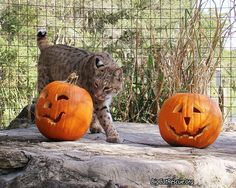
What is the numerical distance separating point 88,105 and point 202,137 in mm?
823

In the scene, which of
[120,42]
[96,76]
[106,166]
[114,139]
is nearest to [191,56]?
[120,42]

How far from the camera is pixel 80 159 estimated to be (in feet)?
9.16

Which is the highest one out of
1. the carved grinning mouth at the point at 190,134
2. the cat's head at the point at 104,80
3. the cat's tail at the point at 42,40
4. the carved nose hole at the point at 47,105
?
the cat's tail at the point at 42,40

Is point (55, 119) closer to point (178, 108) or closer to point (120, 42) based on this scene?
point (178, 108)

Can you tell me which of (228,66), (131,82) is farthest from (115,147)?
(228,66)

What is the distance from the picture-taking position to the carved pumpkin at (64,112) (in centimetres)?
354

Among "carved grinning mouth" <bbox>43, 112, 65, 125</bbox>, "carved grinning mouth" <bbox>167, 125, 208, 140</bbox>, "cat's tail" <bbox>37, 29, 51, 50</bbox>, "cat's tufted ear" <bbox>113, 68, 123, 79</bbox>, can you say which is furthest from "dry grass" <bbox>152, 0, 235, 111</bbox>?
"carved grinning mouth" <bbox>43, 112, 65, 125</bbox>

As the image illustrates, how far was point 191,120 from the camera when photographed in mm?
3475

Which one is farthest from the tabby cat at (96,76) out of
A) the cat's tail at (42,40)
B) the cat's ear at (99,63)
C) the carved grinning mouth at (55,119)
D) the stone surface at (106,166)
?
the stone surface at (106,166)

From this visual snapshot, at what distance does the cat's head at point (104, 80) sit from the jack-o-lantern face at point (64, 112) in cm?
46

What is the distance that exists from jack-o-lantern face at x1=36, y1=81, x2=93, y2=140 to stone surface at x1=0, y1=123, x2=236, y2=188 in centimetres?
18

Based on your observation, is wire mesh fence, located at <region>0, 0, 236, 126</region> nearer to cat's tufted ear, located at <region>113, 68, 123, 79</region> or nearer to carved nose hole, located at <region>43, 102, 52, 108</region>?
cat's tufted ear, located at <region>113, 68, 123, 79</region>

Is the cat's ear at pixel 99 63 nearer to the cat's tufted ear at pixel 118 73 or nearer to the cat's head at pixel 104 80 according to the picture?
the cat's head at pixel 104 80

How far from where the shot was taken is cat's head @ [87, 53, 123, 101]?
161 inches
